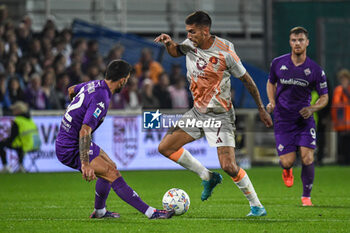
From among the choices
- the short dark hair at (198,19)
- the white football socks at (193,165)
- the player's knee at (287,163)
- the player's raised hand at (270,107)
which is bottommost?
the player's knee at (287,163)

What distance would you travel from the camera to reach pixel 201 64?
29.1 ft

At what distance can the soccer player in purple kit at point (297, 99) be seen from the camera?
33.0 ft

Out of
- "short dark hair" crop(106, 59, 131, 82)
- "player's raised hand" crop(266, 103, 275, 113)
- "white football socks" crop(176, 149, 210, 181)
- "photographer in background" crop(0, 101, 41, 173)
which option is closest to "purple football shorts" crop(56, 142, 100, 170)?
"short dark hair" crop(106, 59, 131, 82)

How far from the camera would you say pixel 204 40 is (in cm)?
883

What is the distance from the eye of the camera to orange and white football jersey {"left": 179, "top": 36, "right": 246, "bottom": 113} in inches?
346

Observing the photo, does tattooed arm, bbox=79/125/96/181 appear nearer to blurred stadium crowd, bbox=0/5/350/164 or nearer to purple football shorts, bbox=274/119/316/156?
purple football shorts, bbox=274/119/316/156

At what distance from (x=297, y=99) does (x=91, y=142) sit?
329 centimetres

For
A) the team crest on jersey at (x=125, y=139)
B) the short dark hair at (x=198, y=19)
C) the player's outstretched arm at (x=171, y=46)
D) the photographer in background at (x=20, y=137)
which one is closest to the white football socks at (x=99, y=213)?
the player's outstretched arm at (x=171, y=46)

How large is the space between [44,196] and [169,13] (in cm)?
1568

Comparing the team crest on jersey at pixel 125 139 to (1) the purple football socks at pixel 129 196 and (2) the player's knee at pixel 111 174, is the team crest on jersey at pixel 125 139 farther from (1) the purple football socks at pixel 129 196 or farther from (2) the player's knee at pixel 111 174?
(1) the purple football socks at pixel 129 196

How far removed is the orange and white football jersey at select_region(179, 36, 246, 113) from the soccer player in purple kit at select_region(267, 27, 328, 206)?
49.7 inches

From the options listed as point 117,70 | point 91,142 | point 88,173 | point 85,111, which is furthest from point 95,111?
point 88,173

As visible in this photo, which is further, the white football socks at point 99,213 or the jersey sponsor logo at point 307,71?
the jersey sponsor logo at point 307,71

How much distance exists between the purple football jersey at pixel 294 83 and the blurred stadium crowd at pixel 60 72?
8207mm
